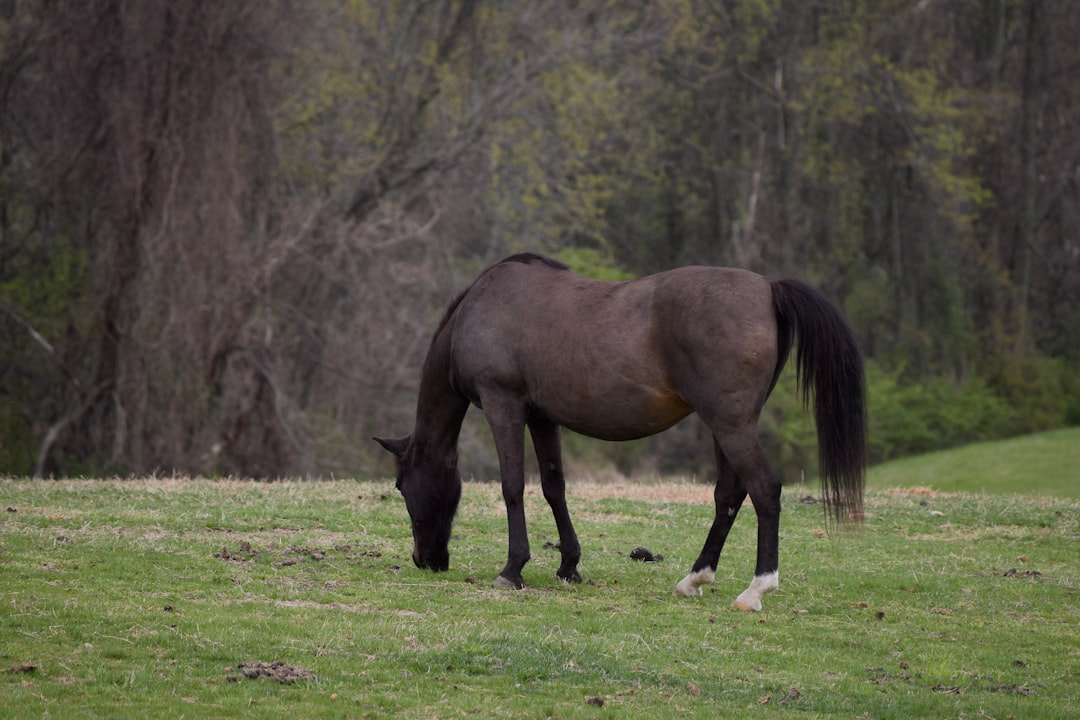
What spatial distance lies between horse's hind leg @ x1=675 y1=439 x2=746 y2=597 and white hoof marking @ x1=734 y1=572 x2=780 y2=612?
1.47 feet

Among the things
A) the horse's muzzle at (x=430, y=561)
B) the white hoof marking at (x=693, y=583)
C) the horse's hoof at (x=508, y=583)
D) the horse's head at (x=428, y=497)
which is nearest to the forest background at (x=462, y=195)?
the white hoof marking at (x=693, y=583)

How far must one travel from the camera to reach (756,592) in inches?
324

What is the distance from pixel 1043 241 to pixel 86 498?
37086 millimetres

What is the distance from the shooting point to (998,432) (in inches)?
1464

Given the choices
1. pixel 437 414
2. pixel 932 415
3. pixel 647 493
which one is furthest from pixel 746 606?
pixel 932 415

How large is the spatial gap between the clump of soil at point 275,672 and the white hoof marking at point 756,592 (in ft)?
10.2

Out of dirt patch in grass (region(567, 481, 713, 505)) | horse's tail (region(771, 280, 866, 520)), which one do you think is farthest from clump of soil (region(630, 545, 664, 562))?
dirt patch in grass (region(567, 481, 713, 505))

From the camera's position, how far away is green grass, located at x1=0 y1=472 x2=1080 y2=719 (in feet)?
19.8

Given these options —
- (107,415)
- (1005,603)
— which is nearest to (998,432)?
(107,415)

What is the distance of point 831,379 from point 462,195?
73.8 ft

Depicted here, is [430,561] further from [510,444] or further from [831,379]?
[831,379]

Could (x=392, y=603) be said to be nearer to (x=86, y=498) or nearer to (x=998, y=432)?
(x=86, y=498)

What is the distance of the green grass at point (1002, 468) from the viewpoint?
2573 cm

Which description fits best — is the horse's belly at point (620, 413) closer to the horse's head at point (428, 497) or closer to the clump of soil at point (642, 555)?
the horse's head at point (428, 497)
